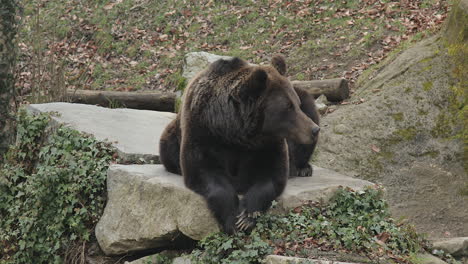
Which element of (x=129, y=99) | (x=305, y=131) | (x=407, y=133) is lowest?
(x=129, y=99)

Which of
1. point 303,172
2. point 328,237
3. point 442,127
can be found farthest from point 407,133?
point 328,237

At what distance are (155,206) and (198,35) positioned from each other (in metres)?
11.4

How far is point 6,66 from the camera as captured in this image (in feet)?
26.7

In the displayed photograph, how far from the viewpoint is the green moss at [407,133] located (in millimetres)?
9930

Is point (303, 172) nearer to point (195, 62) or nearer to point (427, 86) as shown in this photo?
point (427, 86)

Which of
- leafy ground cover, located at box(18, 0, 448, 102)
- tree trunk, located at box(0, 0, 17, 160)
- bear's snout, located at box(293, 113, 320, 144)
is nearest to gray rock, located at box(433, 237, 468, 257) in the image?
bear's snout, located at box(293, 113, 320, 144)

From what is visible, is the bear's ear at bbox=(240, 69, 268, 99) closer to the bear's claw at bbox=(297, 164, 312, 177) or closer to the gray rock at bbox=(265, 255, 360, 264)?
the gray rock at bbox=(265, 255, 360, 264)

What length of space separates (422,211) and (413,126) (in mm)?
1679

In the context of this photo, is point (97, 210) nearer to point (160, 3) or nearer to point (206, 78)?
point (206, 78)

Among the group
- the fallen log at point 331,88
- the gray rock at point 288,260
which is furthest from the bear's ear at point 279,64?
the fallen log at point 331,88

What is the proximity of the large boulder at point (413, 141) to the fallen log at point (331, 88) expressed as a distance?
39cm

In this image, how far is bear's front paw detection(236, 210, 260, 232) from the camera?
18.7 ft

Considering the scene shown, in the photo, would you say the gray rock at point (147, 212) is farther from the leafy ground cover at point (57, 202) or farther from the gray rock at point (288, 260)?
the gray rock at point (288, 260)

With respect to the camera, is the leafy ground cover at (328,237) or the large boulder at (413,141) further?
the large boulder at (413,141)
